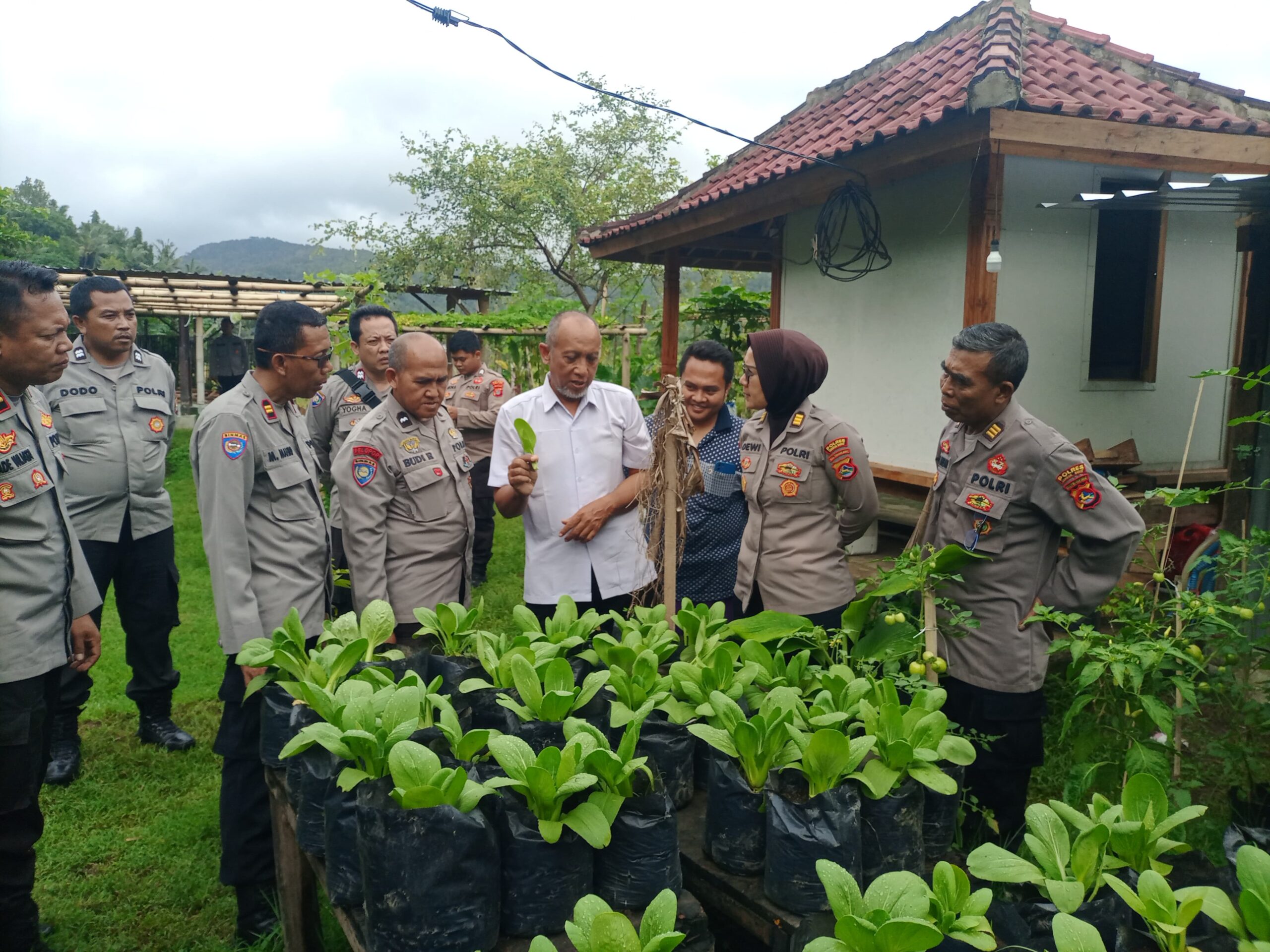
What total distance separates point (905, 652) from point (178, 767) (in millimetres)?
3292

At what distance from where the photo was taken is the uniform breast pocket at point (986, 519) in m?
2.50

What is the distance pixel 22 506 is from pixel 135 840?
1.63 m

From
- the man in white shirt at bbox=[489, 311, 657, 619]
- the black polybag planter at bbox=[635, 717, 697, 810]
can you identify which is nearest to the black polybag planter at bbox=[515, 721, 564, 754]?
the black polybag planter at bbox=[635, 717, 697, 810]

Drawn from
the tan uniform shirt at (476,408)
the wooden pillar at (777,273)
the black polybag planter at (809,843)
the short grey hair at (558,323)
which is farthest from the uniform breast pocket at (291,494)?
the wooden pillar at (777,273)

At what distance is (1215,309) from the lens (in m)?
5.97

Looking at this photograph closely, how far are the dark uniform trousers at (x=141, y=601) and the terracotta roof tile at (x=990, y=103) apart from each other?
14.0 feet

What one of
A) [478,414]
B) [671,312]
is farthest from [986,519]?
[671,312]

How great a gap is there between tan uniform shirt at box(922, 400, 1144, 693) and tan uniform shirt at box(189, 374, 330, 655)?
78.4 inches

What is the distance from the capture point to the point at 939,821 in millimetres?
1823

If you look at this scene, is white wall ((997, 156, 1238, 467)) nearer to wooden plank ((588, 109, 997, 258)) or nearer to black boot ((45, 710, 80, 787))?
wooden plank ((588, 109, 997, 258))

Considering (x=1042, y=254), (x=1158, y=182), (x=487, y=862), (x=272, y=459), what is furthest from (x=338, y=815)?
(x=1158, y=182)

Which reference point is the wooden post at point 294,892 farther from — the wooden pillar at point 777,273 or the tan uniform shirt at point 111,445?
the wooden pillar at point 777,273

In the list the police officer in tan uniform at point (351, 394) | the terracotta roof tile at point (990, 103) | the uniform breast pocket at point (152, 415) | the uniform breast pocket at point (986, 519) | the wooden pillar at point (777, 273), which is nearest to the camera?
the uniform breast pocket at point (986, 519)

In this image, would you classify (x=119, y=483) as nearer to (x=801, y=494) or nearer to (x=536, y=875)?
(x=801, y=494)
